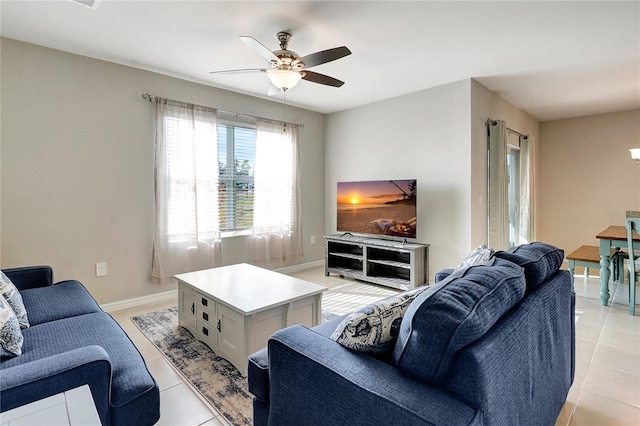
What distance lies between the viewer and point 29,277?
7.77ft

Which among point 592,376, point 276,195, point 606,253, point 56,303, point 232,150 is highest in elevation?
point 232,150

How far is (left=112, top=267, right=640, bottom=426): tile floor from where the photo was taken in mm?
1687

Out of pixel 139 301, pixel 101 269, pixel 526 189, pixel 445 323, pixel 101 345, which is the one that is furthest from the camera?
pixel 526 189

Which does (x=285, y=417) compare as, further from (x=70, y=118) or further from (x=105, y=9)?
(x=70, y=118)

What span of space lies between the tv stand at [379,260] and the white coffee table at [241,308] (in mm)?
1763

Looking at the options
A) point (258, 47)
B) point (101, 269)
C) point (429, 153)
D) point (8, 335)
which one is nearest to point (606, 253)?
point (429, 153)

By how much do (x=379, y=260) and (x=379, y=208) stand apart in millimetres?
679

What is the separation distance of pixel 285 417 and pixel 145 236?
9.67 ft

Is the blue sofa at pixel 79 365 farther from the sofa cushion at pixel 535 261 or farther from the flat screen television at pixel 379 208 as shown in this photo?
the flat screen television at pixel 379 208

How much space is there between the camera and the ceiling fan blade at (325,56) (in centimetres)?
215

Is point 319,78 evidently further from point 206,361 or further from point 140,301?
point 140,301

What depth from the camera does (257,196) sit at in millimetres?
4355

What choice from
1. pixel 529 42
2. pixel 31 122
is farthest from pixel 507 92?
pixel 31 122

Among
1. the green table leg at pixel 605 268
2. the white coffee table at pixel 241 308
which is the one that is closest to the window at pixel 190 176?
the white coffee table at pixel 241 308
